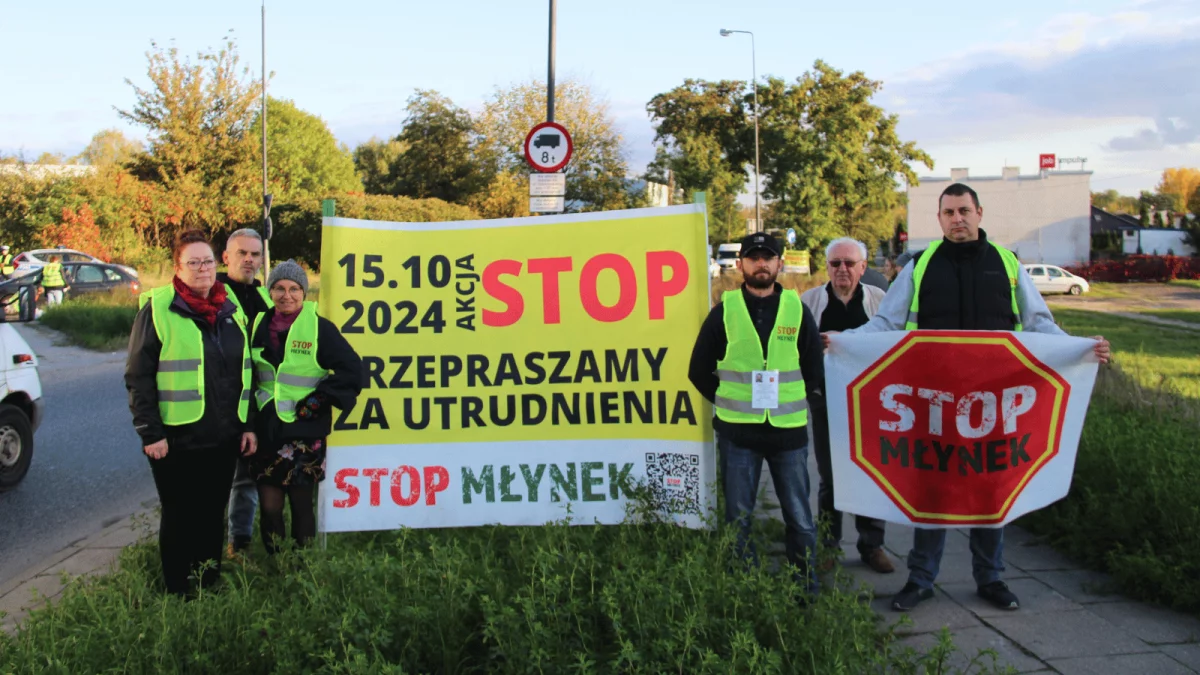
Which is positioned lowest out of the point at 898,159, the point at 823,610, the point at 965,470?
the point at 823,610

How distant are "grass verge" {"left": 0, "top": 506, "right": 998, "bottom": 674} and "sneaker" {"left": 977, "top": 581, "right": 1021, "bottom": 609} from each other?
2.74ft

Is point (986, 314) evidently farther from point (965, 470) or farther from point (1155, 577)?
point (1155, 577)

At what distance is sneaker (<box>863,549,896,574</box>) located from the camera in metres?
5.21

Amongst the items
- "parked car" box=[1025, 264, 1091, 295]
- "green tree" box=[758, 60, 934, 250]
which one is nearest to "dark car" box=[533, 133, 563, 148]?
"parked car" box=[1025, 264, 1091, 295]

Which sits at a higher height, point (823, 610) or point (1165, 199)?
point (1165, 199)

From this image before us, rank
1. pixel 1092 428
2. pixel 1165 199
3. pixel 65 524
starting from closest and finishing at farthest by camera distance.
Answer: pixel 1092 428
pixel 65 524
pixel 1165 199

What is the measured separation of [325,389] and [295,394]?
154 millimetres

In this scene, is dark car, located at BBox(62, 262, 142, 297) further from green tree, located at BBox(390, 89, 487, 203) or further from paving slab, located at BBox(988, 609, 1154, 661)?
green tree, located at BBox(390, 89, 487, 203)

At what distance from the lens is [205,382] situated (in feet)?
14.8

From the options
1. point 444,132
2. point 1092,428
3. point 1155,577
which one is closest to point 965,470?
point 1155,577

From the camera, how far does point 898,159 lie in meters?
54.1

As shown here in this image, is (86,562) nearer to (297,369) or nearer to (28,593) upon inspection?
(28,593)

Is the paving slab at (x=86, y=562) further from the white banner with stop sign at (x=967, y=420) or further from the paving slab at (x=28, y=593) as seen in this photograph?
the white banner with stop sign at (x=967, y=420)

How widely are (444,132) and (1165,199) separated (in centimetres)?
10185
